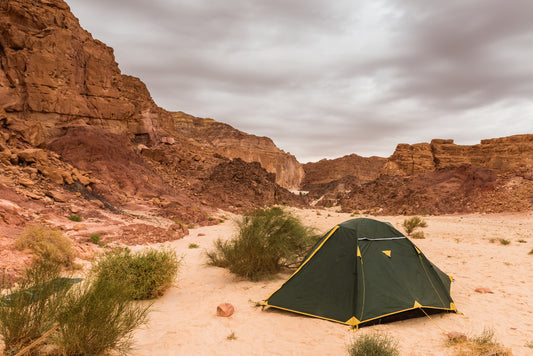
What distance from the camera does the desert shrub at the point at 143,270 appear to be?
20.4ft

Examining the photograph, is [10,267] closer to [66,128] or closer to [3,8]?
[66,128]

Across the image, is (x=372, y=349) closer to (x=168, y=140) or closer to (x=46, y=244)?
(x=46, y=244)

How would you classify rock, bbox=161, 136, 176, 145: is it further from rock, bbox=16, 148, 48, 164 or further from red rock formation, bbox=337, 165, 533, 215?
red rock formation, bbox=337, 165, 533, 215

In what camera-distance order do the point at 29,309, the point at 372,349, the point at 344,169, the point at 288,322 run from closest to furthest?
the point at 29,309
the point at 372,349
the point at 288,322
the point at 344,169

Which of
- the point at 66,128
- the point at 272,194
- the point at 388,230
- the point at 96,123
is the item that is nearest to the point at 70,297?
the point at 388,230

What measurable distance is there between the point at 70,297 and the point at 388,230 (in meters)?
5.74

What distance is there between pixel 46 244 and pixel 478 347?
398 inches

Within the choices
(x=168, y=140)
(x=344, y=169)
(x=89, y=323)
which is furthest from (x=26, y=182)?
(x=344, y=169)

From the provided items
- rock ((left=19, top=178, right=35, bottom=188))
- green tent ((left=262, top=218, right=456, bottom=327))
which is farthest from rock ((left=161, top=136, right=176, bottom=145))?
green tent ((left=262, top=218, right=456, bottom=327))

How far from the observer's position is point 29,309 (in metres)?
3.46

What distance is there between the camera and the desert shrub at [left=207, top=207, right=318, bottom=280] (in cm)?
803

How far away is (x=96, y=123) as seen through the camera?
28.7 meters

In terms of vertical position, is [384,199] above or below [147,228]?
above

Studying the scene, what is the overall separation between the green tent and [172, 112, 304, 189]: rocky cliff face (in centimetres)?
7264
